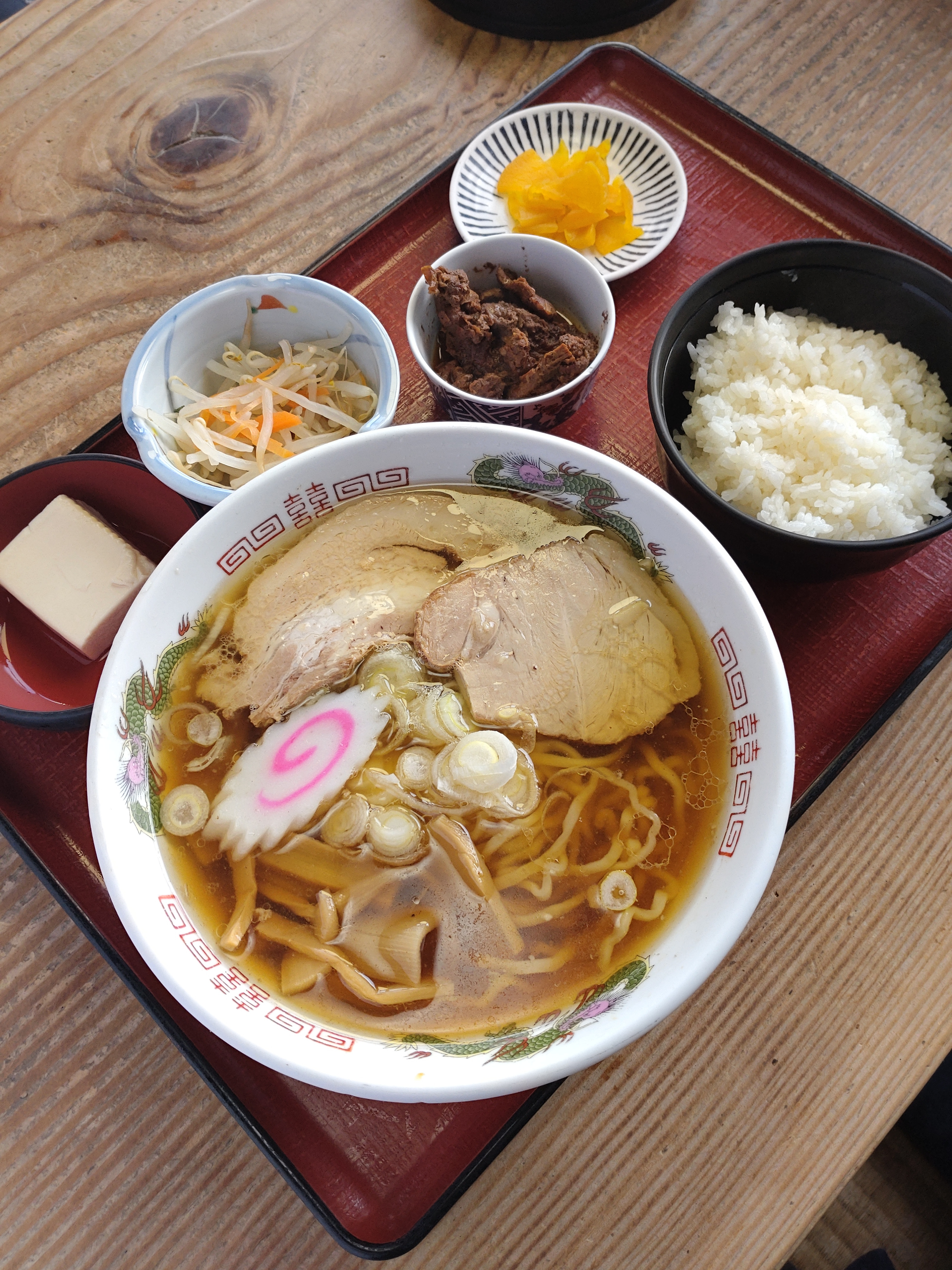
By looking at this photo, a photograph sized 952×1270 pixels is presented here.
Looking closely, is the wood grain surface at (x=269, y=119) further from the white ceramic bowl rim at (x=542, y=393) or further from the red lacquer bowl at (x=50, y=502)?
the white ceramic bowl rim at (x=542, y=393)

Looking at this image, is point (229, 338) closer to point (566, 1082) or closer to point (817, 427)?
point (817, 427)

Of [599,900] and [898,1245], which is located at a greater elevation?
[599,900]

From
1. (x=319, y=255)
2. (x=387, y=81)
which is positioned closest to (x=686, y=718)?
(x=319, y=255)

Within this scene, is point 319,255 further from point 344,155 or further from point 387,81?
point 387,81

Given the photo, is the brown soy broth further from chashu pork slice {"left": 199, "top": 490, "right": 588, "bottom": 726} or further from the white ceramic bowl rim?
the white ceramic bowl rim

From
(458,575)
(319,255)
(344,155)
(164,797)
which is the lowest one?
(164,797)

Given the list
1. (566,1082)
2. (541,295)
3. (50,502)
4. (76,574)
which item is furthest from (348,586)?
(566,1082)
